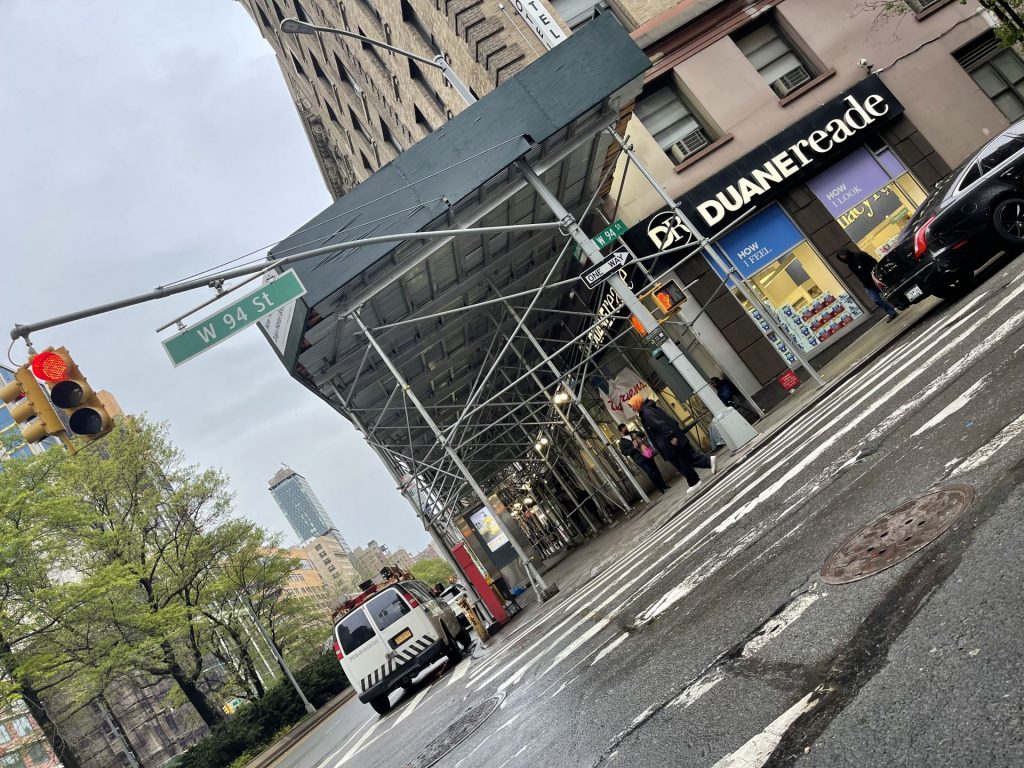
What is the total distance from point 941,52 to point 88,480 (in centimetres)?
3040

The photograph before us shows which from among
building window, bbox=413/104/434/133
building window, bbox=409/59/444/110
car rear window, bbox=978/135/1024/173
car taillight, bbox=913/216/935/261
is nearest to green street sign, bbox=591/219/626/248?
car taillight, bbox=913/216/935/261

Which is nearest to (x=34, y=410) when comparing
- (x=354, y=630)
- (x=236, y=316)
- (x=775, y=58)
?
(x=236, y=316)

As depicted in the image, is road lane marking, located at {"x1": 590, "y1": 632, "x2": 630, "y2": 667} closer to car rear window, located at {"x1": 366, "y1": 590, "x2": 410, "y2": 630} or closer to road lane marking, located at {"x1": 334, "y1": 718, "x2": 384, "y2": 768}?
road lane marking, located at {"x1": 334, "y1": 718, "x2": 384, "y2": 768}

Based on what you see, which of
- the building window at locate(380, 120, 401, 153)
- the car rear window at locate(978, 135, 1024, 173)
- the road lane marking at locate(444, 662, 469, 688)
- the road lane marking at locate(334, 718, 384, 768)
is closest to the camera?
the road lane marking at locate(334, 718, 384, 768)

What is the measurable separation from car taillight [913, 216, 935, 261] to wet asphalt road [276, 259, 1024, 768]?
251cm

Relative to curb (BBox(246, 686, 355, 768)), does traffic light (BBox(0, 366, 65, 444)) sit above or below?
above

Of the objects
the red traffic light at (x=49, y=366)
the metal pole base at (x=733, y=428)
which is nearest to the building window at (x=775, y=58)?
the metal pole base at (x=733, y=428)

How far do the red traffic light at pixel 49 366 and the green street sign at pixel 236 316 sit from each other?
1482mm

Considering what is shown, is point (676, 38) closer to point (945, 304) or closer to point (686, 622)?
point (945, 304)

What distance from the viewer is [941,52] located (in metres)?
20.1

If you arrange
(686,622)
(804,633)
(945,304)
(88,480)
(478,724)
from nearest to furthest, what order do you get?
(804,633) → (686,622) → (478,724) → (945,304) → (88,480)

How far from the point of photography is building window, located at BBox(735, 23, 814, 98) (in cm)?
2050

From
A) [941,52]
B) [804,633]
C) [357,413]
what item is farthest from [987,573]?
[941,52]

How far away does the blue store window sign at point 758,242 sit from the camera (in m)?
19.5
